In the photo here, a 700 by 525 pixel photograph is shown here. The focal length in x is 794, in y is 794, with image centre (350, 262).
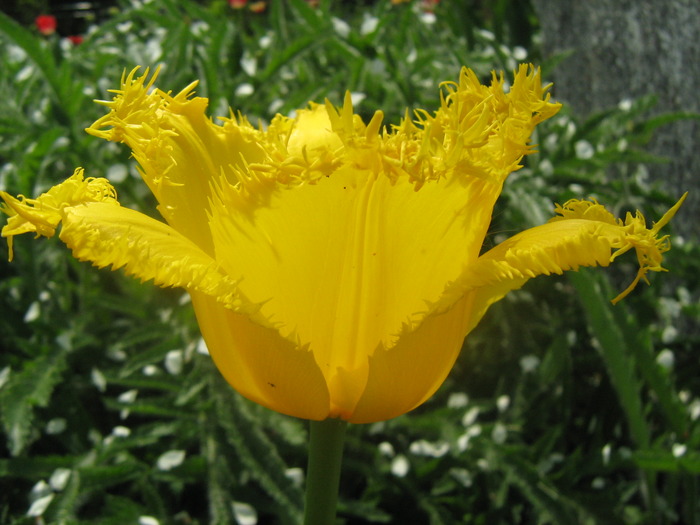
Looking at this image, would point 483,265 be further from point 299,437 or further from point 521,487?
point 521,487

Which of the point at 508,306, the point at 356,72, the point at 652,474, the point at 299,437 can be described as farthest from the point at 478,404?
the point at 356,72

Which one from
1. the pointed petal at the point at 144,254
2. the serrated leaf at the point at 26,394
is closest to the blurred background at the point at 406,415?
the serrated leaf at the point at 26,394

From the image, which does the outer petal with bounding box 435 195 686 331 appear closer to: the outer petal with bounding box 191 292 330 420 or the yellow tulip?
the yellow tulip

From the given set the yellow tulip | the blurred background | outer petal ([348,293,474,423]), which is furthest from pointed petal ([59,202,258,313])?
the blurred background

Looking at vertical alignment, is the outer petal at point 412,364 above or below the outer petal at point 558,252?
below

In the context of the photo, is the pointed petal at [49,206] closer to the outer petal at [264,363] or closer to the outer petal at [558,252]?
the outer petal at [264,363]

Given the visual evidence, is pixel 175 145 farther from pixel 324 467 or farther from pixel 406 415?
pixel 406 415

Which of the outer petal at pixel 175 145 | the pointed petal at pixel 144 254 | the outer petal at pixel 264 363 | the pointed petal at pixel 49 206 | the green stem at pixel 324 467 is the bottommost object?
the green stem at pixel 324 467

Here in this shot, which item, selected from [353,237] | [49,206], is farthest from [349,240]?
[49,206]
